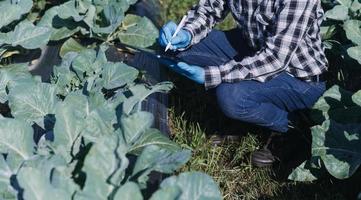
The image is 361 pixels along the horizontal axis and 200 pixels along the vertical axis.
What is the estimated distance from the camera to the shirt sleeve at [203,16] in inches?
114

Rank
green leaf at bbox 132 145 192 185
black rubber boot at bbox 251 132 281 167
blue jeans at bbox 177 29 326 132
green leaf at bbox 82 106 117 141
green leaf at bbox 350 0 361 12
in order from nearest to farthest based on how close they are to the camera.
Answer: green leaf at bbox 132 145 192 185 < green leaf at bbox 82 106 117 141 < blue jeans at bbox 177 29 326 132 < black rubber boot at bbox 251 132 281 167 < green leaf at bbox 350 0 361 12

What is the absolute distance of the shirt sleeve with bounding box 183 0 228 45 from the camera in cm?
290

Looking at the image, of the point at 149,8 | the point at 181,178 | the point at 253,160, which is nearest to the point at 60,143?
the point at 181,178

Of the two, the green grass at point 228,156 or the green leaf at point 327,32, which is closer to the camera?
the green grass at point 228,156

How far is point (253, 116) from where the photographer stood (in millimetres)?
2668

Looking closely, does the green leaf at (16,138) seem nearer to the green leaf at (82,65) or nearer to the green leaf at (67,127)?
the green leaf at (67,127)

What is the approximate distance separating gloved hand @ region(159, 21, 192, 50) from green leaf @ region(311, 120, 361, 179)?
0.70 m

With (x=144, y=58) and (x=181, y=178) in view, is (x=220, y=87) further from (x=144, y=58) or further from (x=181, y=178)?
(x=181, y=178)

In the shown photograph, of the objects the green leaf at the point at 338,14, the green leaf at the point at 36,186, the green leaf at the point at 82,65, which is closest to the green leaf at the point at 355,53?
the green leaf at the point at 338,14

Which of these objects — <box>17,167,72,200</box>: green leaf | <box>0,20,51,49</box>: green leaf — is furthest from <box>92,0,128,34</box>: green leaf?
<box>17,167,72,200</box>: green leaf

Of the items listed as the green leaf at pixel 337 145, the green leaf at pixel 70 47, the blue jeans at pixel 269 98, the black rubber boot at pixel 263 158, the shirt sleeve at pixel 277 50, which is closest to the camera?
the green leaf at pixel 337 145

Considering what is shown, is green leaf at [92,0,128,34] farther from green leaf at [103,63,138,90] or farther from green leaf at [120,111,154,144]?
green leaf at [120,111,154,144]

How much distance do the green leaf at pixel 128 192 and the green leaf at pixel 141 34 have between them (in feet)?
5.15

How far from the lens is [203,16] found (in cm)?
293
